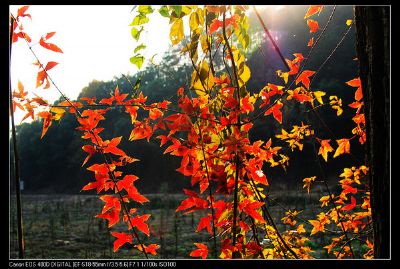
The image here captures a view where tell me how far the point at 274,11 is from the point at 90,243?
10742 mm

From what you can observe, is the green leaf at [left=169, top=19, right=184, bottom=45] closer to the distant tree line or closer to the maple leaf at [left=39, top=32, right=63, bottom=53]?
the maple leaf at [left=39, top=32, right=63, bottom=53]

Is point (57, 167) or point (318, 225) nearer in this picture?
point (318, 225)

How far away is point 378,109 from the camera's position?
717mm

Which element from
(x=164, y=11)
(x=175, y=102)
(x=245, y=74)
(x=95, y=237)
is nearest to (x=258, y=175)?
(x=245, y=74)

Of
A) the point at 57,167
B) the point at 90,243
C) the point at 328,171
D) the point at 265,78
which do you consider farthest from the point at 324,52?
the point at 57,167

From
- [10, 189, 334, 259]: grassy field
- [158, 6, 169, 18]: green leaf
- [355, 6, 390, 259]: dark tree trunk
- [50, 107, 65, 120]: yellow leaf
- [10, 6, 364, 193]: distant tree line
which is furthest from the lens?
[10, 6, 364, 193]: distant tree line

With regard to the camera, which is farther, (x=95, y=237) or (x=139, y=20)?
(x=95, y=237)

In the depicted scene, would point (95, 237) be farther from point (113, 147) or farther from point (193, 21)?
point (193, 21)

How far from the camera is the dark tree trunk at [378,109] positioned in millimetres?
713

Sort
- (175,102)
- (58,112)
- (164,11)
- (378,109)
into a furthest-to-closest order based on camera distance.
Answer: (175,102)
(58,112)
(164,11)
(378,109)

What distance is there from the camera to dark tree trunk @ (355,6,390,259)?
2.34ft

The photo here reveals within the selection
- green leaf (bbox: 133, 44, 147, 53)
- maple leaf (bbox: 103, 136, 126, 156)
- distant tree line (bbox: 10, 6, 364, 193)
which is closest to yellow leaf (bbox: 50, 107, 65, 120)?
maple leaf (bbox: 103, 136, 126, 156)

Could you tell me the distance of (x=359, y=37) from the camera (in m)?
0.75

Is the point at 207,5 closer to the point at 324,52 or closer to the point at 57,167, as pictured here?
the point at 324,52
